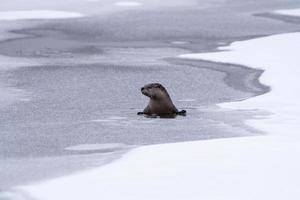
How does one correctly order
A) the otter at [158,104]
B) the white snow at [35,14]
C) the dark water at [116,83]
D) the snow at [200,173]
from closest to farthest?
the snow at [200,173] < the dark water at [116,83] < the otter at [158,104] < the white snow at [35,14]

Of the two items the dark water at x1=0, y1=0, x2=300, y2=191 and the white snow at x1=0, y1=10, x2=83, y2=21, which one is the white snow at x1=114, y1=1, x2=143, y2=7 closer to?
the dark water at x1=0, y1=0, x2=300, y2=191

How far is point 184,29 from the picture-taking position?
18.2 meters

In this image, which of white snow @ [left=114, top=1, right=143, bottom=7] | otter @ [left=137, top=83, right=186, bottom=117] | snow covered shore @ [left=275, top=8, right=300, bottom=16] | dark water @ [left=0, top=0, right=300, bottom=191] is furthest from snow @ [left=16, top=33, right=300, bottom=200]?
white snow @ [left=114, top=1, right=143, bottom=7]

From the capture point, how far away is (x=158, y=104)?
943cm

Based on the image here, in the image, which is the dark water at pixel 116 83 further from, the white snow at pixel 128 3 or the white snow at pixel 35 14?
the white snow at pixel 128 3

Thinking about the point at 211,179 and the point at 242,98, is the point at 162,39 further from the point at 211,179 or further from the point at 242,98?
the point at 211,179

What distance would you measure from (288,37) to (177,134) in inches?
346

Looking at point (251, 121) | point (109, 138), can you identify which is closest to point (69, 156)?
point (109, 138)

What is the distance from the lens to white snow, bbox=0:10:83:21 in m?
19.3

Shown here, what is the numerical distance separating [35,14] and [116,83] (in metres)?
8.56

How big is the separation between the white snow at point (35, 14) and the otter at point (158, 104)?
10055 millimetres

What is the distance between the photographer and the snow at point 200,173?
19.1 ft

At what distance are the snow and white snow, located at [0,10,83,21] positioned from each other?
11.4 m

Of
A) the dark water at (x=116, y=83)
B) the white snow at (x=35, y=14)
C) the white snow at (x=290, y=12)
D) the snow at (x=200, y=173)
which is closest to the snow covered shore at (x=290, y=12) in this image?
the white snow at (x=290, y=12)
